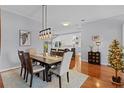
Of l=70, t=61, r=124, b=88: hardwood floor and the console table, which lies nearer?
l=70, t=61, r=124, b=88: hardwood floor

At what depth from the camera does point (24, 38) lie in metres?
4.26

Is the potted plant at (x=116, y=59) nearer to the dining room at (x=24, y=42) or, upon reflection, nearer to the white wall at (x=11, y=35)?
the dining room at (x=24, y=42)

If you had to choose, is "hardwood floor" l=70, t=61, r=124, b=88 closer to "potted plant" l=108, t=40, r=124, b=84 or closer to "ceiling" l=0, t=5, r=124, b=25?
"potted plant" l=108, t=40, r=124, b=84

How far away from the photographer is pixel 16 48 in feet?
13.4

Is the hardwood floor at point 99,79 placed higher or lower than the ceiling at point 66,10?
lower

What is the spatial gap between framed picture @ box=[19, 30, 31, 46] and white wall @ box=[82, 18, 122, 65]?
309 cm

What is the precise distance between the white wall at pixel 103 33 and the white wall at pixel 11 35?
9.48ft

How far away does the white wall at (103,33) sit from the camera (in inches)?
185

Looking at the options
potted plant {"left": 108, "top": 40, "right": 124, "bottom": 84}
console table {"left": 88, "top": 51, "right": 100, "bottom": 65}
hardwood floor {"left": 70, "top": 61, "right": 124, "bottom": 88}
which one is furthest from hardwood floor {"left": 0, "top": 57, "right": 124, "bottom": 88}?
console table {"left": 88, "top": 51, "right": 100, "bottom": 65}

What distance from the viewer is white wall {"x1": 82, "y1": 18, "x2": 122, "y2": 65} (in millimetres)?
4695

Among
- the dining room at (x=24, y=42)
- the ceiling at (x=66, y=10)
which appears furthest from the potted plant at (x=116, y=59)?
the ceiling at (x=66, y=10)

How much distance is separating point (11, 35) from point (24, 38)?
48 centimetres

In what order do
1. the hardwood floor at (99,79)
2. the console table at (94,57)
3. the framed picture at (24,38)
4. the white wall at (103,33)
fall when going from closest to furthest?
the hardwood floor at (99,79) → the framed picture at (24,38) → the white wall at (103,33) → the console table at (94,57)
